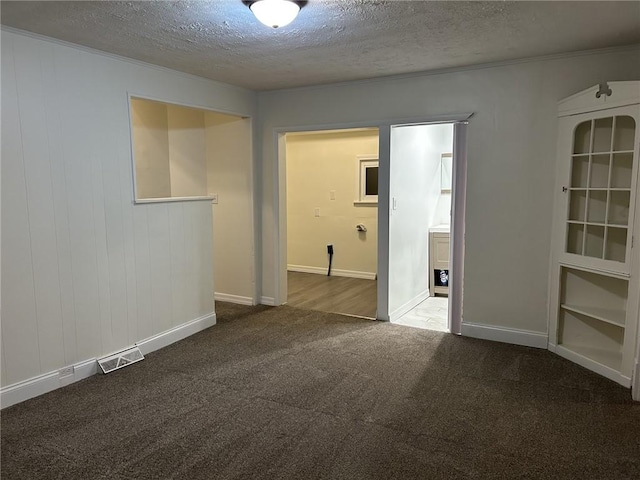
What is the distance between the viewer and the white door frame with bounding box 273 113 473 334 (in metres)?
3.96

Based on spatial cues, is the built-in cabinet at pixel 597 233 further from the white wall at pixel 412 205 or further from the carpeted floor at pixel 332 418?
the white wall at pixel 412 205

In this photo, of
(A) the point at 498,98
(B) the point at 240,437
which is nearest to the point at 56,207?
(B) the point at 240,437

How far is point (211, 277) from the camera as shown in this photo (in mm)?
4395

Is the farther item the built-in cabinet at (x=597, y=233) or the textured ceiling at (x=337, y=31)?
the built-in cabinet at (x=597, y=233)

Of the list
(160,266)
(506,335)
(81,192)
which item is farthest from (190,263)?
(506,335)

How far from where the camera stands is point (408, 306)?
16.2ft

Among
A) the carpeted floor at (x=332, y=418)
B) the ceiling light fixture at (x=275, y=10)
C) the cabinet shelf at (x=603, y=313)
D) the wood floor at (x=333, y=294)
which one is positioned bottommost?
the carpeted floor at (x=332, y=418)

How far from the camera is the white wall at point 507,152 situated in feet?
11.5

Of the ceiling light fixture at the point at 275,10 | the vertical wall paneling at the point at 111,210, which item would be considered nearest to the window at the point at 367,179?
the vertical wall paneling at the point at 111,210

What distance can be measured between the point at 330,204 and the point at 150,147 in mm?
2778

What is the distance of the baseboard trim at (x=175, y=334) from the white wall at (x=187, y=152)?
58.7 inches

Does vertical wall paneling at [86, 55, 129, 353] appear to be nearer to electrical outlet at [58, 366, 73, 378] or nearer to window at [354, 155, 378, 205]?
electrical outlet at [58, 366, 73, 378]

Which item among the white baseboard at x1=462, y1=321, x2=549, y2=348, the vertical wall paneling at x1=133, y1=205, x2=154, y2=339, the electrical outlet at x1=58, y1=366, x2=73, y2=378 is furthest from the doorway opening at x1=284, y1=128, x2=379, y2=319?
the electrical outlet at x1=58, y1=366, x2=73, y2=378

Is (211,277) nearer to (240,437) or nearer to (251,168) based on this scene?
(251,168)
